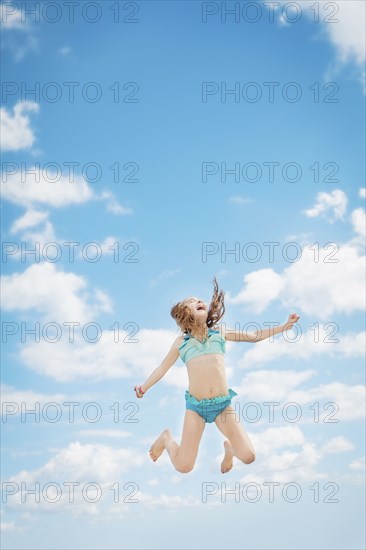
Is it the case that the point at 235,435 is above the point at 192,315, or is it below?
below

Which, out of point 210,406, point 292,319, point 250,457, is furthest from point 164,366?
point 292,319

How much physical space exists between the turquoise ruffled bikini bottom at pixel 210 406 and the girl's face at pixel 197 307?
121 centimetres

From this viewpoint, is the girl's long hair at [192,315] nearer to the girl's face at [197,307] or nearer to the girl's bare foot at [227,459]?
the girl's face at [197,307]

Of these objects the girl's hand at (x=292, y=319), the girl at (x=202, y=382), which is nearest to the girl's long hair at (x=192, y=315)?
the girl at (x=202, y=382)

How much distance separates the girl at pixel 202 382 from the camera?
31.9ft

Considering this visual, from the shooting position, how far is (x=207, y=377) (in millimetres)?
9805

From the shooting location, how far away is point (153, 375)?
10117mm

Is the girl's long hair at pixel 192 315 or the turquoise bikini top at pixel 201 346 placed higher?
the girl's long hair at pixel 192 315

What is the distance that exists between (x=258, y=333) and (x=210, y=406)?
4.22ft

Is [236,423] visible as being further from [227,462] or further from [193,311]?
[193,311]

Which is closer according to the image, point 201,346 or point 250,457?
point 250,457

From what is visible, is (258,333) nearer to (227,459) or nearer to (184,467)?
(227,459)

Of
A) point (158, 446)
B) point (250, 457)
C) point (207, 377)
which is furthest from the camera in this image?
point (158, 446)

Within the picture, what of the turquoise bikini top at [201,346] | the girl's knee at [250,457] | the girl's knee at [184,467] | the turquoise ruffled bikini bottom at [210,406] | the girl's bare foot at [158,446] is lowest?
the girl's knee at [184,467]
